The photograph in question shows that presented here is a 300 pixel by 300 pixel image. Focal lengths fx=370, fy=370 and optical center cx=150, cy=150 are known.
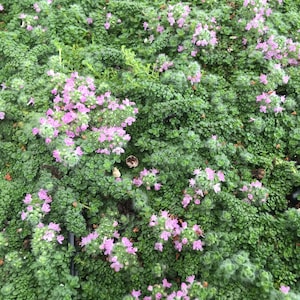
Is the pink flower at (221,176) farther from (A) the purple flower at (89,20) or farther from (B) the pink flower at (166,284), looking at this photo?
(A) the purple flower at (89,20)

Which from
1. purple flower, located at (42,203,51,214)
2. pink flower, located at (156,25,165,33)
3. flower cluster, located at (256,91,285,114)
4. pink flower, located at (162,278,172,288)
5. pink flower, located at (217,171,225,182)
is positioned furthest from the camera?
pink flower, located at (156,25,165,33)

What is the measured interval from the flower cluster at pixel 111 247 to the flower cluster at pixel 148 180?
411 millimetres

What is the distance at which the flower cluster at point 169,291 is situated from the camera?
250 centimetres

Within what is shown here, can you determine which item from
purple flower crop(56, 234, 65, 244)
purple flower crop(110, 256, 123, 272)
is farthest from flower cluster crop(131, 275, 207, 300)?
purple flower crop(56, 234, 65, 244)

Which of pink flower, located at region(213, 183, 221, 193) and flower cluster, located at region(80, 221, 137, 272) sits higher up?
pink flower, located at region(213, 183, 221, 193)

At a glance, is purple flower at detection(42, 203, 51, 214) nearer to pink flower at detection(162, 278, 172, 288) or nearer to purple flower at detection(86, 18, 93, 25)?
pink flower at detection(162, 278, 172, 288)

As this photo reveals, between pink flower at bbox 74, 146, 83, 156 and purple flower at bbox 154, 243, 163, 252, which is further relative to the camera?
pink flower at bbox 74, 146, 83, 156

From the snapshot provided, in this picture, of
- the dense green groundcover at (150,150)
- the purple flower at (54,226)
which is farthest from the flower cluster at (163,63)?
the purple flower at (54,226)

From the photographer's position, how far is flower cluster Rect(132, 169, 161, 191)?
2.82 meters

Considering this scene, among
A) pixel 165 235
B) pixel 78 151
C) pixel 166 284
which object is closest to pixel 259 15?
pixel 78 151

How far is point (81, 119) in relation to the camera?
2912mm

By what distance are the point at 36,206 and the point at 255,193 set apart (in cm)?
166

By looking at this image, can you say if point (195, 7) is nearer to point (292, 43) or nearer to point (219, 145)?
point (292, 43)

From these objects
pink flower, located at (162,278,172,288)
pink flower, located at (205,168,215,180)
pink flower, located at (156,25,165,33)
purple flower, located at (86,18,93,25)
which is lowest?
pink flower, located at (162,278,172,288)
